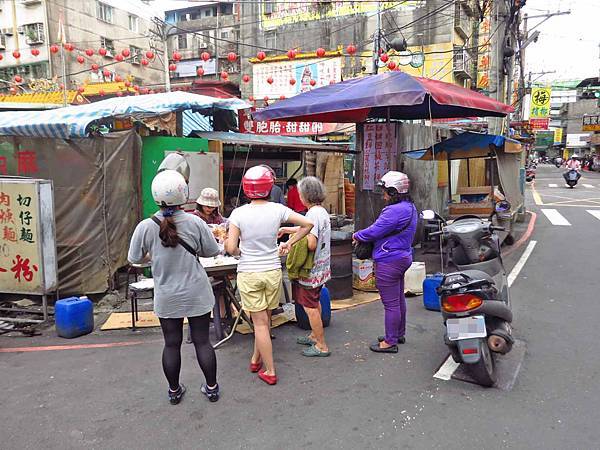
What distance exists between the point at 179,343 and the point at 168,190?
44.6 inches

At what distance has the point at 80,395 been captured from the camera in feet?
12.0

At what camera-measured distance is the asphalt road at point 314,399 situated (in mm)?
3002

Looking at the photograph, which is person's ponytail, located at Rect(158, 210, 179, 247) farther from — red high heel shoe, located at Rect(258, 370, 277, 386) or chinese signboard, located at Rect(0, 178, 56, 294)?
chinese signboard, located at Rect(0, 178, 56, 294)

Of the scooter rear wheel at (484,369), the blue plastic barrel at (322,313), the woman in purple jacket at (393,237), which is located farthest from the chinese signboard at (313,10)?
the scooter rear wheel at (484,369)

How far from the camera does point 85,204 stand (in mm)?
6262

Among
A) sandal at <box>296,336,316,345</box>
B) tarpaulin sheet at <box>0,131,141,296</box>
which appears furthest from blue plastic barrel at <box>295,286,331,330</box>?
tarpaulin sheet at <box>0,131,141,296</box>

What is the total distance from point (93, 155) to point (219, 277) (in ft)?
9.58

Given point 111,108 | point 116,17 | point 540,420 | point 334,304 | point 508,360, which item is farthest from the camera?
point 116,17

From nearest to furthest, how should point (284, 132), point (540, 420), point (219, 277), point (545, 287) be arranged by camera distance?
point (540, 420), point (219, 277), point (545, 287), point (284, 132)

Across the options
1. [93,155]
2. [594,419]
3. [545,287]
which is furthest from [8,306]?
[545,287]

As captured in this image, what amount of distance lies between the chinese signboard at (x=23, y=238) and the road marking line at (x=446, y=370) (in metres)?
4.68

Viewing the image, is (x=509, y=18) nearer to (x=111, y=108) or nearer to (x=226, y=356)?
(x=111, y=108)

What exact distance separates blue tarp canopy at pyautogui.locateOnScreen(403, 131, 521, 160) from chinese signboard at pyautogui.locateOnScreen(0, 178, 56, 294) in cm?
622

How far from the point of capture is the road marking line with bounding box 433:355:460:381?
12.7 ft
